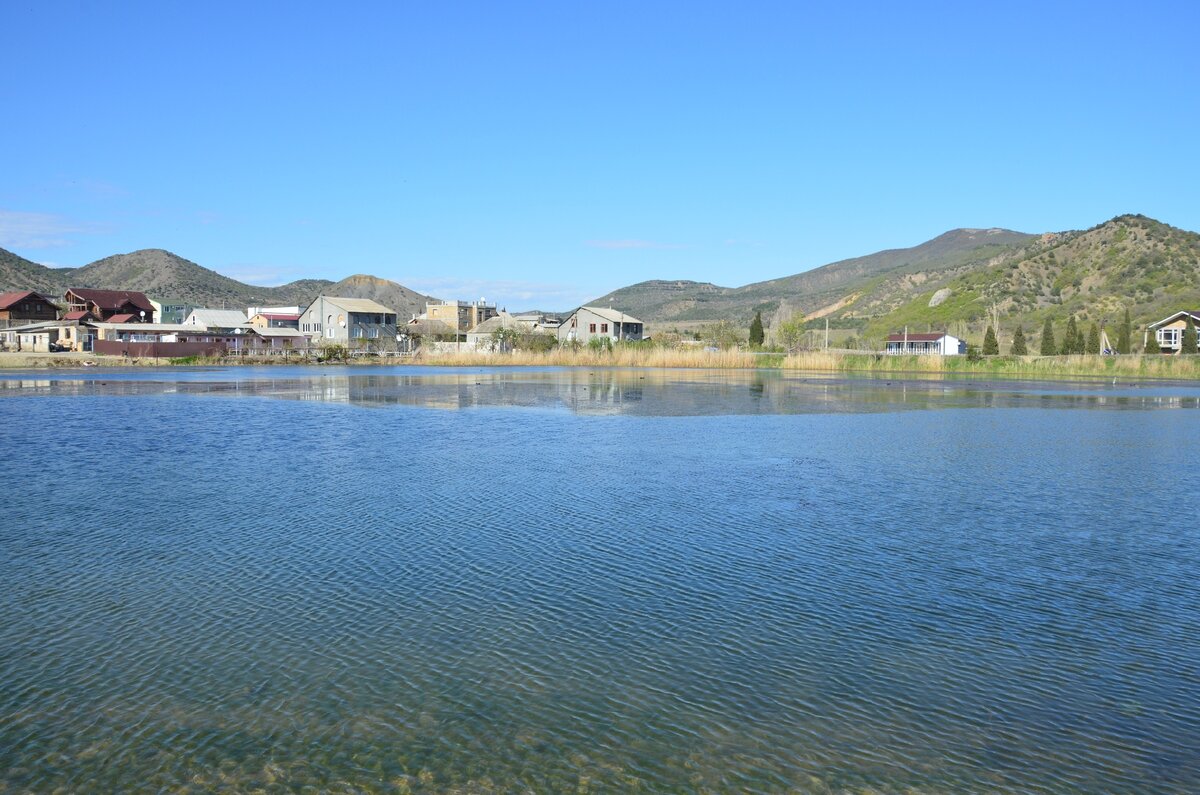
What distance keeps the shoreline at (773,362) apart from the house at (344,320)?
21668 millimetres

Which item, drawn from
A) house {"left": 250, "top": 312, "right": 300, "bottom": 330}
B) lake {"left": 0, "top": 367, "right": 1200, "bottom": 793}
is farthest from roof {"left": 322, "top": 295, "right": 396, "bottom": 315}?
lake {"left": 0, "top": 367, "right": 1200, "bottom": 793}

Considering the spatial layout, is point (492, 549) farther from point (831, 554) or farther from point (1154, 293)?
point (1154, 293)

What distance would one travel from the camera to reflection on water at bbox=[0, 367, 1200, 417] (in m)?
29.3

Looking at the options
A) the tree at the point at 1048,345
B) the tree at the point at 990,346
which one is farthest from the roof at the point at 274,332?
the tree at the point at 1048,345

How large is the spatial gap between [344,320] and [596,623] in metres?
90.9

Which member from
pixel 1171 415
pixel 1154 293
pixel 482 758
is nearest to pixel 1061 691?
pixel 482 758

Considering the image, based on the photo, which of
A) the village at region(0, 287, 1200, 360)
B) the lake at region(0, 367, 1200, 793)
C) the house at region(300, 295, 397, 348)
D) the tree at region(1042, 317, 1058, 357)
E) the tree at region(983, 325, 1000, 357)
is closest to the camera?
the lake at region(0, 367, 1200, 793)

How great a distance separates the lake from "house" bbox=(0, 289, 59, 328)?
8025cm

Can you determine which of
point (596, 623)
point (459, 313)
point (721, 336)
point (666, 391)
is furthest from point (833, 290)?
point (596, 623)

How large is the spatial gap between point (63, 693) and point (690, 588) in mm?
4871

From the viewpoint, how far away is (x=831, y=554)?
9438 millimetres

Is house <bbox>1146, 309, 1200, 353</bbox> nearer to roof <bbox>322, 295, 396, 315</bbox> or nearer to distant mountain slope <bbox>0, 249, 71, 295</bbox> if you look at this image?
roof <bbox>322, 295, 396, 315</bbox>

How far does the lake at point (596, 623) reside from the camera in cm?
505

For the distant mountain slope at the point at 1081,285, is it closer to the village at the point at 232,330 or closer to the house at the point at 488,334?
the village at the point at 232,330
